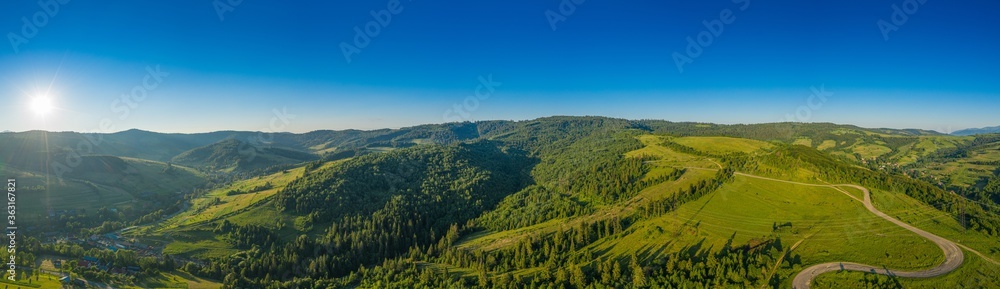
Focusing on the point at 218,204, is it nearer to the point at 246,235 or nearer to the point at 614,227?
the point at 246,235

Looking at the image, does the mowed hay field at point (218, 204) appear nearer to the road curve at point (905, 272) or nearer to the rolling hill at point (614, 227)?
the rolling hill at point (614, 227)

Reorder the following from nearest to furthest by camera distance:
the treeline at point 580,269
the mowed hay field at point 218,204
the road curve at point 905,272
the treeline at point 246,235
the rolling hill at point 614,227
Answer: the road curve at point 905,272 < the treeline at point 580,269 < the rolling hill at point 614,227 < the treeline at point 246,235 < the mowed hay field at point 218,204

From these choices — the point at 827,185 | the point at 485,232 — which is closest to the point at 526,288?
the point at 485,232

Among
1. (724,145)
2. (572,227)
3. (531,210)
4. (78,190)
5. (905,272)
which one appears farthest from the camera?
(724,145)

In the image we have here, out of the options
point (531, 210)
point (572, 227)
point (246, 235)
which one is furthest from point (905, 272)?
point (246, 235)

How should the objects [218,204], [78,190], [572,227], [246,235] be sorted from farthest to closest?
[218,204] → [78,190] → [246,235] → [572,227]

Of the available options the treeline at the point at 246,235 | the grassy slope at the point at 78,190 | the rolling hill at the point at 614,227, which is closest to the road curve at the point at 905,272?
the rolling hill at the point at 614,227

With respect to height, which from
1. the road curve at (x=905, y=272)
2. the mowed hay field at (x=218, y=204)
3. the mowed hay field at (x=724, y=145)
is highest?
the mowed hay field at (x=724, y=145)

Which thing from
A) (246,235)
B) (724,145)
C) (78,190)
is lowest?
(246,235)

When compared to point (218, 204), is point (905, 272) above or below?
above

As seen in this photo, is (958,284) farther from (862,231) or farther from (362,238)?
(362,238)

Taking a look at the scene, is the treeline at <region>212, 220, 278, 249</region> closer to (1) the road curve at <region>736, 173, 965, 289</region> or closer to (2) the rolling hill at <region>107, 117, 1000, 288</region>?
(2) the rolling hill at <region>107, 117, 1000, 288</region>
